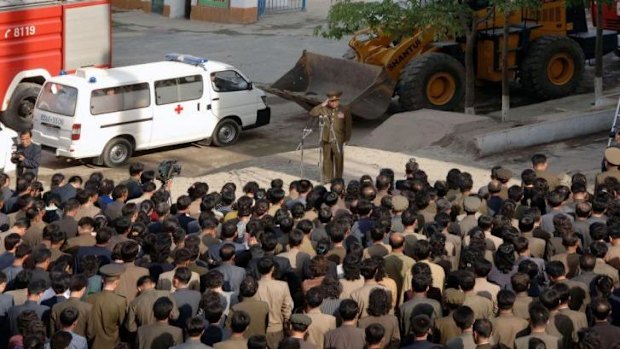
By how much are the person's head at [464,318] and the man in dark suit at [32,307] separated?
131 inches

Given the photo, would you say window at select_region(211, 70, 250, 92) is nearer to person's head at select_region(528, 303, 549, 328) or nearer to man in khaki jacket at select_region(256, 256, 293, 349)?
man in khaki jacket at select_region(256, 256, 293, 349)

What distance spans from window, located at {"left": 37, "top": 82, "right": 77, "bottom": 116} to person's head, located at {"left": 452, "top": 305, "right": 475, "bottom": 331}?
11623 millimetres

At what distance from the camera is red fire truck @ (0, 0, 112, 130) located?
2203 centimetres

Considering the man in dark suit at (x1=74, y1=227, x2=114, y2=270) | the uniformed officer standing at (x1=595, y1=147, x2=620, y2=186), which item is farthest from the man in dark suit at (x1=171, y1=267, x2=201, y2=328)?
the uniformed officer standing at (x1=595, y1=147, x2=620, y2=186)

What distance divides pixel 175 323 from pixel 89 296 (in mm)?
765

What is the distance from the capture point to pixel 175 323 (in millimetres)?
10203

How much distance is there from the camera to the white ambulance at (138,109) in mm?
19984

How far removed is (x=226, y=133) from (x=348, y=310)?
12.8 m

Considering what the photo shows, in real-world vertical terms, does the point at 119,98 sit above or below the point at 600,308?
above

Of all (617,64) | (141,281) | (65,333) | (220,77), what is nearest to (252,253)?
(141,281)

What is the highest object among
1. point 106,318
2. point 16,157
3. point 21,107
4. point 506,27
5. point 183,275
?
point 506,27

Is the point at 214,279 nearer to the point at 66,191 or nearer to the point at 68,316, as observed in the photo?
the point at 68,316

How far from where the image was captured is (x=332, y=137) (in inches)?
704

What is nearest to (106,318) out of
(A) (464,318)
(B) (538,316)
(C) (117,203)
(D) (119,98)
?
(A) (464,318)
